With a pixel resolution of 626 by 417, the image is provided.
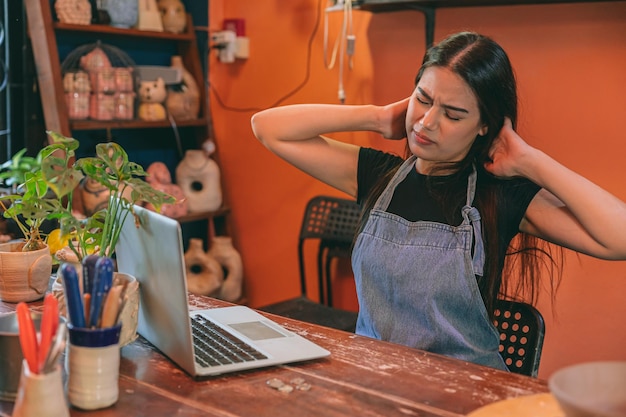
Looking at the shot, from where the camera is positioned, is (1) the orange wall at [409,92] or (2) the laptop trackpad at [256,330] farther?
(1) the orange wall at [409,92]

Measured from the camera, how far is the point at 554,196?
5.74 ft

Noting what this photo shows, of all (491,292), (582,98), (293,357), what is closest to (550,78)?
(582,98)

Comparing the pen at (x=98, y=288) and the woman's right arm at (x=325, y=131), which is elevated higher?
the woman's right arm at (x=325, y=131)

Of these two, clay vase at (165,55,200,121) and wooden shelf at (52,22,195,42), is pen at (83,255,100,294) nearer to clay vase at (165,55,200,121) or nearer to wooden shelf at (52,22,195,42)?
wooden shelf at (52,22,195,42)

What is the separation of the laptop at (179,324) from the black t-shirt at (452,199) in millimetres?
425

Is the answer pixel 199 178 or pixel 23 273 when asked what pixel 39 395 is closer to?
pixel 23 273

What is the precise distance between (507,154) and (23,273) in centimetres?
103

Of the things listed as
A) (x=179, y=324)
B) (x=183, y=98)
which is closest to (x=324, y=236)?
(x=183, y=98)

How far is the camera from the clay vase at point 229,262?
139 inches

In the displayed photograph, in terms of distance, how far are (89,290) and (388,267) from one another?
724 millimetres

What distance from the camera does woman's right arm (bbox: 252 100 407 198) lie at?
1922mm

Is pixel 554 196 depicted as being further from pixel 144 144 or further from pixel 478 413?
pixel 144 144

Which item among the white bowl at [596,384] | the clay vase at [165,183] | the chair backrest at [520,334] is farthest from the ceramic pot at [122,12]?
the white bowl at [596,384]

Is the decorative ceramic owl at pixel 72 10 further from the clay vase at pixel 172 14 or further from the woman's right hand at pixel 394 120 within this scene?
the woman's right hand at pixel 394 120
